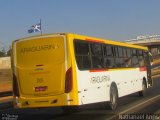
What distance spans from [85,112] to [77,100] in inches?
117

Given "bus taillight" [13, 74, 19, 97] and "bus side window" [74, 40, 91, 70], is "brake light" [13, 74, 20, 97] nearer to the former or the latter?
"bus taillight" [13, 74, 19, 97]

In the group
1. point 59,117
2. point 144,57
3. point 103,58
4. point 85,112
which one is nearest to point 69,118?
point 59,117

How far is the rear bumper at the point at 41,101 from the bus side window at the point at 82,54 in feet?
4.23

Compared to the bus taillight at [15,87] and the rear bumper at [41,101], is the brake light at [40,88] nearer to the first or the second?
the rear bumper at [41,101]

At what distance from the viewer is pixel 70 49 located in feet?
51.6

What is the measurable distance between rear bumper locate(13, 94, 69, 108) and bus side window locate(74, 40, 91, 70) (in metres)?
1.29

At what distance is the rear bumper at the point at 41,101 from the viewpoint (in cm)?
1562

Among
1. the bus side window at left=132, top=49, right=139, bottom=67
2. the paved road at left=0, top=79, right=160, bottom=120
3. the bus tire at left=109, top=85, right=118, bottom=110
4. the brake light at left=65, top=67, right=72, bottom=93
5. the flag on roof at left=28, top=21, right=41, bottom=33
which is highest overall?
the flag on roof at left=28, top=21, right=41, bottom=33

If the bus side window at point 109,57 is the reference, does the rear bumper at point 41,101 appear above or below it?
below

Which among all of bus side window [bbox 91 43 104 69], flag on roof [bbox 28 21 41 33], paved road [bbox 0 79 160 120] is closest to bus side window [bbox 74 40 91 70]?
bus side window [bbox 91 43 104 69]

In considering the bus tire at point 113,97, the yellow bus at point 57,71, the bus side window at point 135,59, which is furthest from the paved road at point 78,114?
the bus side window at point 135,59

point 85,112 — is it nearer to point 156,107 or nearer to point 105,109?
point 105,109

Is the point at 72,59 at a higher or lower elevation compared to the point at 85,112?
higher

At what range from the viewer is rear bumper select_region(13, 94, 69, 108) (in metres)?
15.6
